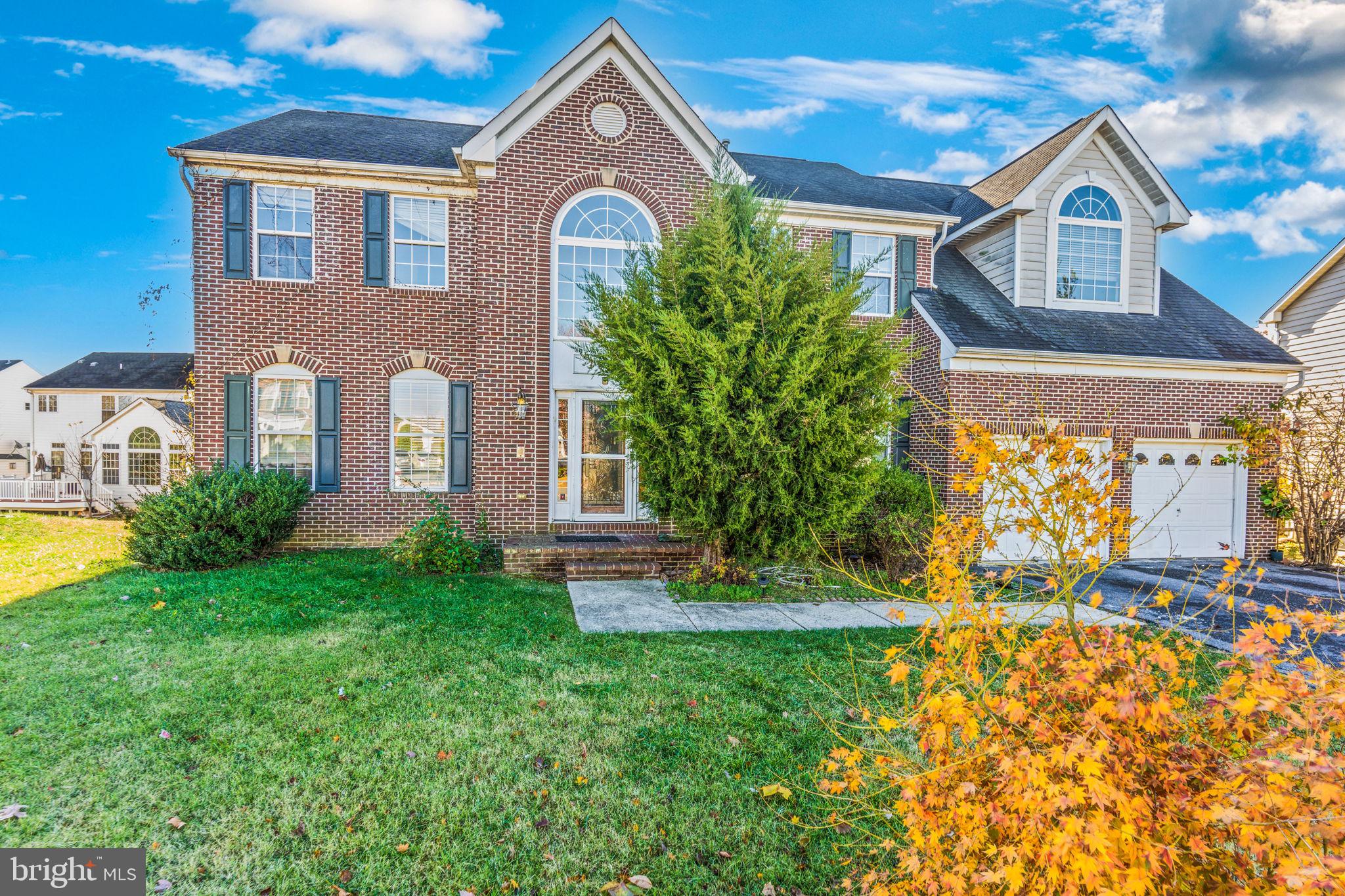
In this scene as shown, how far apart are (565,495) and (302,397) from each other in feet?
15.4

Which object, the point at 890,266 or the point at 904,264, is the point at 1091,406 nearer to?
the point at 904,264

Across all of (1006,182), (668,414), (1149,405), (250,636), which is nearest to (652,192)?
(668,414)

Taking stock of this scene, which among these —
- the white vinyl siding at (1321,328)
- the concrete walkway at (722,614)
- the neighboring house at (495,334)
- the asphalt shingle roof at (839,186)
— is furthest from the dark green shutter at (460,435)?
the white vinyl siding at (1321,328)

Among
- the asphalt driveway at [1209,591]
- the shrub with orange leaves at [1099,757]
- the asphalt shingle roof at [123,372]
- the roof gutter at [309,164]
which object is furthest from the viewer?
the asphalt shingle roof at [123,372]

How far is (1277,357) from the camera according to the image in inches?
463

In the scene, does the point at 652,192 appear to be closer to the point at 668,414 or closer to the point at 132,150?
the point at 668,414

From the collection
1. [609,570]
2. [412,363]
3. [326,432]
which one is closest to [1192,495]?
[609,570]

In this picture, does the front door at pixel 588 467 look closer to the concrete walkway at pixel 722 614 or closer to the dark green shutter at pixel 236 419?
the concrete walkway at pixel 722 614

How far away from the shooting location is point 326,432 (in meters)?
10.4

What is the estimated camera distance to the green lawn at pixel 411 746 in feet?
9.41

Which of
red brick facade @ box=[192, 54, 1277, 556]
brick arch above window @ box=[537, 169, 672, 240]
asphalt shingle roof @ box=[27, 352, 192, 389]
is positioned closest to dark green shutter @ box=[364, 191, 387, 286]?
red brick facade @ box=[192, 54, 1277, 556]

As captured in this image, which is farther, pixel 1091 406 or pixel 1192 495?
pixel 1192 495

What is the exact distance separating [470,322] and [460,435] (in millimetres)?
1955

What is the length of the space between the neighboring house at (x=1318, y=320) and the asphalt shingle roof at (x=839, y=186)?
8.11 m
